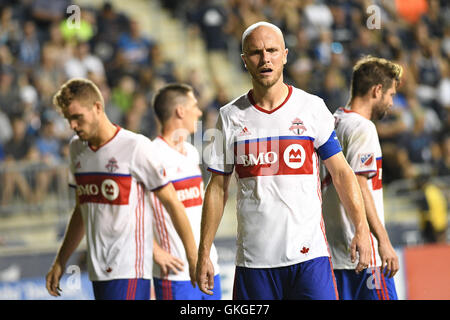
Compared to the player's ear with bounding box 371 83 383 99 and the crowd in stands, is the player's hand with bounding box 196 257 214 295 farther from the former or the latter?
the crowd in stands

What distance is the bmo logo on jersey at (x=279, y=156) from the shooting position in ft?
14.4

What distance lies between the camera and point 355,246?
4.43 metres

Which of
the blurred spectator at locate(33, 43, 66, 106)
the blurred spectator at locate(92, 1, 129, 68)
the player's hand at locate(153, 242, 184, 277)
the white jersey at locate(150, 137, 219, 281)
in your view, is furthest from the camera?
the blurred spectator at locate(92, 1, 129, 68)

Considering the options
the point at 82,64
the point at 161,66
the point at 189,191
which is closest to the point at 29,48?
the point at 82,64

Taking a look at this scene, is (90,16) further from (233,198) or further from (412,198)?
(412,198)

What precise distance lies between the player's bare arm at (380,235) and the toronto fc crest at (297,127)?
0.96 metres

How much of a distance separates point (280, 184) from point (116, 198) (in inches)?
54.5

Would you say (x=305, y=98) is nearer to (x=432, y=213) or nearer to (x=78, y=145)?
(x=78, y=145)

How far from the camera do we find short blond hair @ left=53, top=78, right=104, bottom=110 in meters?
5.32

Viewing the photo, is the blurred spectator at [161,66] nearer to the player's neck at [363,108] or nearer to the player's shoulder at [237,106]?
the player's neck at [363,108]

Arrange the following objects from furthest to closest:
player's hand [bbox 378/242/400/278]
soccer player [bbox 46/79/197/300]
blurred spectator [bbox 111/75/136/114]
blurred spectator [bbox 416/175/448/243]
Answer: blurred spectator [bbox 111/75/136/114] < blurred spectator [bbox 416/175/448/243] < soccer player [bbox 46/79/197/300] < player's hand [bbox 378/242/400/278]

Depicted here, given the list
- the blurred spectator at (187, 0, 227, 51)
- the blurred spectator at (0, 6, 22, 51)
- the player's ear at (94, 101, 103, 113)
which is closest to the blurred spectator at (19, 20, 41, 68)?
the blurred spectator at (0, 6, 22, 51)

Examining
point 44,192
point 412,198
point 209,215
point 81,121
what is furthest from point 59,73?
point 209,215

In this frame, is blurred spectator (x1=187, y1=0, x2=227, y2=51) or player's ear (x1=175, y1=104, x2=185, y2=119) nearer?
player's ear (x1=175, y1=104, x2=185, y2=119)
